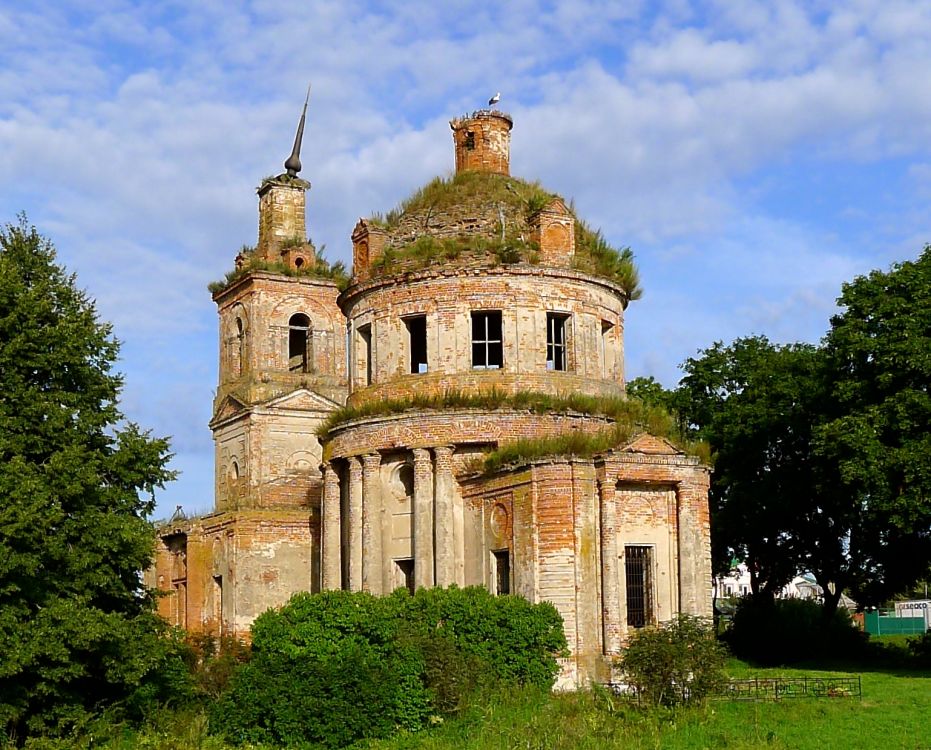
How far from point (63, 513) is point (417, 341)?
11032 mm

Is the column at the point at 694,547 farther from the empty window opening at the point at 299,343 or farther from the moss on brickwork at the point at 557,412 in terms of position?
the empty window opening at the point at 299,343

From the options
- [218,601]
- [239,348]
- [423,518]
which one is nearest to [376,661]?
[423,518]

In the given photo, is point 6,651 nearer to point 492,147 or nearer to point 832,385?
point 492,147

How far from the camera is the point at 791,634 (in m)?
34.7

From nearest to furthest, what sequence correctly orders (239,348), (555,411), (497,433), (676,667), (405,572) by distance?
(676,667)
(497,433)
(555,411)
(405,572)
(239,348)

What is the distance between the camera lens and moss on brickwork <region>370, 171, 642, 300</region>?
2853 centimetres

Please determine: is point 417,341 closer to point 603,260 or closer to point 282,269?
point 603,260

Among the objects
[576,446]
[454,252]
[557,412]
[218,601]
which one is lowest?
[218,601]

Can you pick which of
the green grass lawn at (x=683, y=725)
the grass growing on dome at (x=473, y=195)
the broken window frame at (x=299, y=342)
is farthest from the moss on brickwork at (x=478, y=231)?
the broken window frame at (x=299, y=342)

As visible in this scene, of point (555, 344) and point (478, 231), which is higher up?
point (478, 231)

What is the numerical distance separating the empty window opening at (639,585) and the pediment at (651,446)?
1983mm

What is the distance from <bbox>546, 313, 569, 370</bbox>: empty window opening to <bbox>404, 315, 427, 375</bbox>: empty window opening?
2825 mm

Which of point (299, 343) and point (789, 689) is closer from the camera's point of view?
point (789, 689)

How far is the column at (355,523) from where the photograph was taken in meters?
27.8
